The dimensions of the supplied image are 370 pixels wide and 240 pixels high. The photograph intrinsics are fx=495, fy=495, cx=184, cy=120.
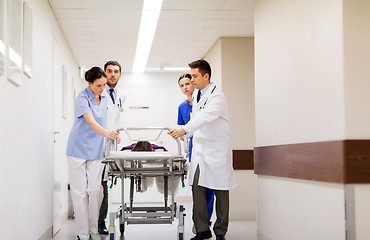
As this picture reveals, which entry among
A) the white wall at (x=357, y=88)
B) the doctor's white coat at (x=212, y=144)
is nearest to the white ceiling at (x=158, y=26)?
the doctor's white coat at (x=212, y=144)

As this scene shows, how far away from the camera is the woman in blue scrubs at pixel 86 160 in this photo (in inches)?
186

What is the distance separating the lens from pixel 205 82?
4.79m

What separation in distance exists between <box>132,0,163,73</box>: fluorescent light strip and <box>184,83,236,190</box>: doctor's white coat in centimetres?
158

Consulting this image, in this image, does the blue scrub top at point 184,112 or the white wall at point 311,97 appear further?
the blue scrub top at point 184,112

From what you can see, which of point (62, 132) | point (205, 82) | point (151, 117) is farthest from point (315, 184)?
point (151, 117)

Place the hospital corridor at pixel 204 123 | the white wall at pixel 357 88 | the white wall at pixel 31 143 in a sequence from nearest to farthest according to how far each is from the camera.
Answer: the white wall at pixel 357 88 < the hospital corridor at pixel 204 123 < the white wall at pixel 31 143

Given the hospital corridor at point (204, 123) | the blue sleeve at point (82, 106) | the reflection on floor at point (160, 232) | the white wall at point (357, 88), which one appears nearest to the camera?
the white wall at point (357, 88)

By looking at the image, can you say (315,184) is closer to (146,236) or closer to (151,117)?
(146,236)

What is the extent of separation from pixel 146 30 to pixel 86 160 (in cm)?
262

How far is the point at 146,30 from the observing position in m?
6.81

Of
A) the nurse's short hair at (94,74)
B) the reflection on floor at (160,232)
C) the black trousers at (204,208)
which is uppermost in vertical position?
the nurse's short hair at (94,74)

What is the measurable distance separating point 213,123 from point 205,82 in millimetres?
429

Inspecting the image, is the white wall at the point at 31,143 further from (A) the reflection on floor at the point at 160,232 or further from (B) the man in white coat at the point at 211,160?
(B) the man in white coat at the point at 211,160

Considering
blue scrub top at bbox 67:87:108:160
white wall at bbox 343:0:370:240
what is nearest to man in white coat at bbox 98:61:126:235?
blue scrub top at bbox 67:87:108:160
